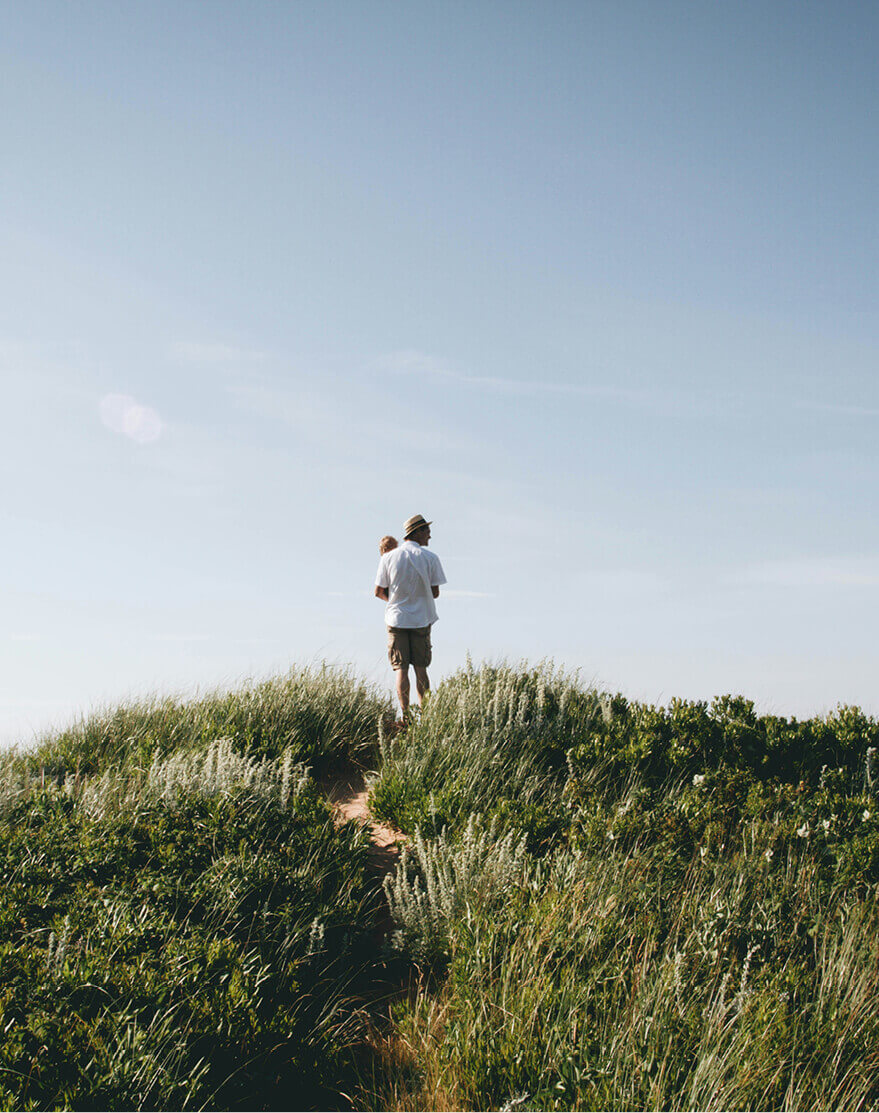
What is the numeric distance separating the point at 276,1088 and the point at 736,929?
9.05 feet

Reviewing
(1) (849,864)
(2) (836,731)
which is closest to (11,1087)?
(1) (849,864)

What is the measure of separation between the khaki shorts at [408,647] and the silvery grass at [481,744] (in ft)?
2.11

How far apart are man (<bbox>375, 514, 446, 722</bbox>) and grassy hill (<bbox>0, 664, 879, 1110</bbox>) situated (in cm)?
217

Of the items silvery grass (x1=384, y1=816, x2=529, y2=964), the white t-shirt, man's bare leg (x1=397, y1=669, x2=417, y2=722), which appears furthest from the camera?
man's bare leg (x1=397, y1=669, x2=417, y2=722)

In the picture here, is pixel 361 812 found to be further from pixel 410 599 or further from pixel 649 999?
pixel 649 999

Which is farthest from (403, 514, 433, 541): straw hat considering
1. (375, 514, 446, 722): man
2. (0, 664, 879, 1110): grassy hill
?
(0, 664, 879, 1110): grassy hill

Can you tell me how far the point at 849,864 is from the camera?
18.9 feet

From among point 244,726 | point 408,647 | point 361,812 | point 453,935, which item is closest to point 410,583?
point 408,647

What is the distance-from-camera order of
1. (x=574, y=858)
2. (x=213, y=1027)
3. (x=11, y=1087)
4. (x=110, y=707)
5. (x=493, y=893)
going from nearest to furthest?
(x=11, y=1087)
(x=213, y=1027)
(x=493, y=893)
(x=574, y=858)
(x=110, y=707)

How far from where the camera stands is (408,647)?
10.3 meters

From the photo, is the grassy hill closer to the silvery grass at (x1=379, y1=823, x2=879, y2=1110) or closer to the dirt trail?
the silvery grass at (x1=379, y1=823, x2=879, y2=1110)

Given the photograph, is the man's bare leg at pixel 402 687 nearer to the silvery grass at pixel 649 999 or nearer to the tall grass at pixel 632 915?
the tall grass at pixel 632 915

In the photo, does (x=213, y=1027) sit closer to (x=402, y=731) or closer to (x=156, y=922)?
(x=156, y=922)

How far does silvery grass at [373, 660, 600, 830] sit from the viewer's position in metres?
6.82
